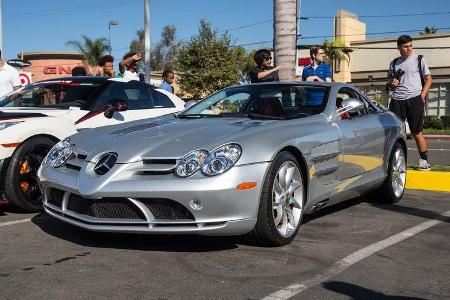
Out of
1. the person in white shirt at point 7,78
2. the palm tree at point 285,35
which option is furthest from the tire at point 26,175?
the palm tree at point 285,35

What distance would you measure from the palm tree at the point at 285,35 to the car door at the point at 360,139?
10.9ft

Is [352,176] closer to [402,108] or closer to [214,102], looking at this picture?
[214,102]

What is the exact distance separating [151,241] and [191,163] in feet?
2.77

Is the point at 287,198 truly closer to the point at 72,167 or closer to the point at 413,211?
the point at 72,167

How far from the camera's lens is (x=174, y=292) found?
10.7 ft

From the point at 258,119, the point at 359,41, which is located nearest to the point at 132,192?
the point at 258,119


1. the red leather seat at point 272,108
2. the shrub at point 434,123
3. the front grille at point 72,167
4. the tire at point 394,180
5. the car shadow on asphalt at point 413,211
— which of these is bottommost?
the shrub at point 434,123

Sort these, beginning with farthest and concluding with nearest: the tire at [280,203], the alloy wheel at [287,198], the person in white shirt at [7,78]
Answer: the person in white shirt at [7,78]
the alloy wheel at [287,198]
the tire at [280,203]

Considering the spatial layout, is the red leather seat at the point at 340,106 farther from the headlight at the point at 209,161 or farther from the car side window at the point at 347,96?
the headlight at the point at 209,161

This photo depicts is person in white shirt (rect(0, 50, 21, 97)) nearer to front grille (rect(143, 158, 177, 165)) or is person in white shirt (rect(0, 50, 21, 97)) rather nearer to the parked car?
the parked car

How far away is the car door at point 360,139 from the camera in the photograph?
17.0ft

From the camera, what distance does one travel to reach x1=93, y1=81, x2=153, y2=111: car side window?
6.57 metres


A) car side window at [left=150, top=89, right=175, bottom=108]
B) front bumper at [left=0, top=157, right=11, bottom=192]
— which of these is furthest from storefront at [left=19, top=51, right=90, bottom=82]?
front bumper at [left=0, top=157, right=11, bottom=192]

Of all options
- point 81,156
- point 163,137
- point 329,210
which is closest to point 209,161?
point 163,137
